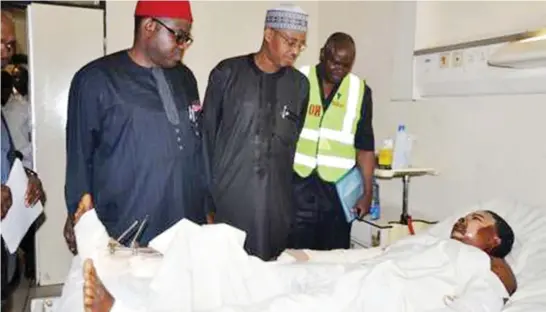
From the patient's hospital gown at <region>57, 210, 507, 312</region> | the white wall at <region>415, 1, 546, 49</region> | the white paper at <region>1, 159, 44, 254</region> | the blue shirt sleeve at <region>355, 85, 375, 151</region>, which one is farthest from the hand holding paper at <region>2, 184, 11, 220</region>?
the white wall at <region>415, 1, 546, 49</region>

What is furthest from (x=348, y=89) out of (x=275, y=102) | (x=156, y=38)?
(x=156, y=38)

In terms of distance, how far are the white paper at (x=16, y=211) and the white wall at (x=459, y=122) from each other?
2.03m

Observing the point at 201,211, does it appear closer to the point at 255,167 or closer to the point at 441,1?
the point at 255,167

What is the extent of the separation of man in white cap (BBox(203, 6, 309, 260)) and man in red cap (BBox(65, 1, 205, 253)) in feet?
0.93

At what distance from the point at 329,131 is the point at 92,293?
A: 66.0 inches

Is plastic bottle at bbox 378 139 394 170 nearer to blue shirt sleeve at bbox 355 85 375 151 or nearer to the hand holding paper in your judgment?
blue shirt sleeve at bbox 355 85 375 151

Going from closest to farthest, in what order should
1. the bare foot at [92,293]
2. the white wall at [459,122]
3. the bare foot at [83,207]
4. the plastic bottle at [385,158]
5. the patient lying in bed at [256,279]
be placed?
the bare foot at [92,293] → the patient lying in bed at [256,279] → the bare foot at [83,207] → the white wall at [459,122] → the plastic bottle at [385,158]

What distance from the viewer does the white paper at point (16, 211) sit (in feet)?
7.03

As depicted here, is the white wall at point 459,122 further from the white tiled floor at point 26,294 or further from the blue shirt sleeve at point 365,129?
the white tiled floor at point 26,294

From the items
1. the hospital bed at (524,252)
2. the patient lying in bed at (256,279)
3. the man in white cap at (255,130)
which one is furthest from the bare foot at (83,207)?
the man in white cap at (255,130)

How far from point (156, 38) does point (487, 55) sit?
61.1 inches

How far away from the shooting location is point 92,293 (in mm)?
1512

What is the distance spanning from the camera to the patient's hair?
222cm

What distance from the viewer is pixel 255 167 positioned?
2518 mm
